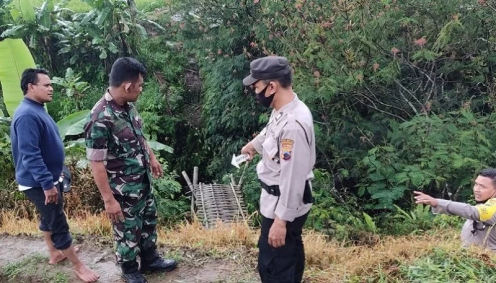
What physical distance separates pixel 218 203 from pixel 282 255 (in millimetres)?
3959

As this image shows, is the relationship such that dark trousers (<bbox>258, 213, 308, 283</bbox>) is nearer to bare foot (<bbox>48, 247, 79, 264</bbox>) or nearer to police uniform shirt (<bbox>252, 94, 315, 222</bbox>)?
police uniform shirt (<bbox>252, 94, 315, 222</bbox>)

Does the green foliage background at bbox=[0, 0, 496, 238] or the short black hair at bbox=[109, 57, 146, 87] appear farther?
the green foliage background at bbox=[0, 0, 496, 238]

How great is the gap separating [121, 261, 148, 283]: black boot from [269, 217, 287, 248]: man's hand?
1376mm

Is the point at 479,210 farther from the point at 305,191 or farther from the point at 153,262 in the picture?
the point at 153,262

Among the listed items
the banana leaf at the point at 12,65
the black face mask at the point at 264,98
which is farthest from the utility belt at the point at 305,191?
the banana leaf at the point at 12,65

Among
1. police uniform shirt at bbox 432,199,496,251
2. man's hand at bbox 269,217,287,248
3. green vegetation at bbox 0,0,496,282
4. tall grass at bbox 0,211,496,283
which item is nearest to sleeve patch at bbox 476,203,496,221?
police uniform shirt at bbox 432,199,496,251

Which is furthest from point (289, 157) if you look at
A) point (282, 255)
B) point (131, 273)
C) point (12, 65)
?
point (12, 65)

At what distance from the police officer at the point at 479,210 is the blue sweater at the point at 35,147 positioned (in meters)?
2.79

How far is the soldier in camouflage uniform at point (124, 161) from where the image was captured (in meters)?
3.14

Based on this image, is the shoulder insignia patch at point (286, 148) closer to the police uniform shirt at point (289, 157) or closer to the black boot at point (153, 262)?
the police uniform shirt at point (289, 157)

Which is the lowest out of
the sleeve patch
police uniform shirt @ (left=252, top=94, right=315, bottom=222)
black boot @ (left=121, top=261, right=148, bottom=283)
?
black boot @ (left=121, top=261, right=148, bottom=283)

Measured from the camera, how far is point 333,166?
6617 millimetres

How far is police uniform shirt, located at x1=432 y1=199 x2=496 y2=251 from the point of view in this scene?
11.5 ft

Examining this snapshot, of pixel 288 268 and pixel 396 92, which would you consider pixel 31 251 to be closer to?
pixel 288 268
